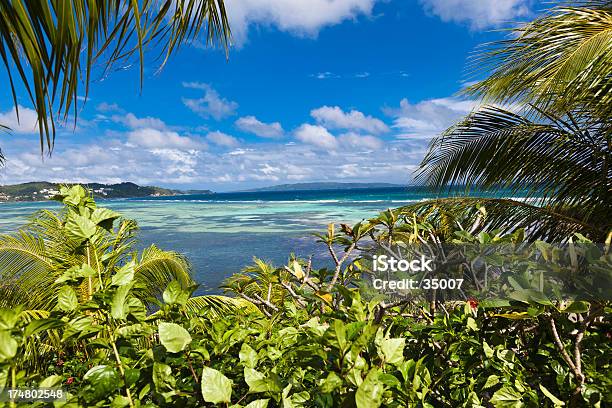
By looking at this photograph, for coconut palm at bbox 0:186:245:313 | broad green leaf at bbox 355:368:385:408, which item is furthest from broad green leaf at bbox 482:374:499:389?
coconut palm at bbox 0:186:245:313

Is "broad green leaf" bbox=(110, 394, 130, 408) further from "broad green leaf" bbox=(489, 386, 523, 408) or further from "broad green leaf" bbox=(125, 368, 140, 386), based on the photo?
"broad green leaf" bbox=(489, 386, 523, 408)

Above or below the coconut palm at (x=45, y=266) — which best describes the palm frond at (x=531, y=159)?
above

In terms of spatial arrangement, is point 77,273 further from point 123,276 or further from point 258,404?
point 258,404

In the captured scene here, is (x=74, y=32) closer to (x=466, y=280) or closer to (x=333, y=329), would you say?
(x=333, y=329)

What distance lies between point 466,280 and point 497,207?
3.01 meters

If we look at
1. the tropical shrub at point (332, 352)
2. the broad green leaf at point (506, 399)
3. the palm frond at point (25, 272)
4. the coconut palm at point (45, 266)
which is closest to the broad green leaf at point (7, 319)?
the tropical shrub at point (332, 352)

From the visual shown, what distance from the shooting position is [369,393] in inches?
24.0

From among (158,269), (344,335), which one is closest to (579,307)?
(344,335)

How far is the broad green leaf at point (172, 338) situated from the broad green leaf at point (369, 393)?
30cm

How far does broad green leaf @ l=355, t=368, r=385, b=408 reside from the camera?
603 mm

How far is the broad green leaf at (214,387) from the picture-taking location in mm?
647

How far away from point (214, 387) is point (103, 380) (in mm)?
180

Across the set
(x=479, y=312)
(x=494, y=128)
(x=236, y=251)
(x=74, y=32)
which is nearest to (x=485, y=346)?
(x=479, y=312)

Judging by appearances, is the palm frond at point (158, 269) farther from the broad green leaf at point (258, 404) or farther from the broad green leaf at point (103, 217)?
the broad green leaf at point (258, 404)
